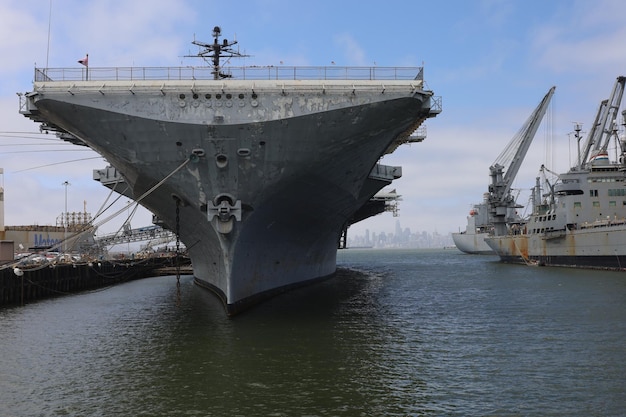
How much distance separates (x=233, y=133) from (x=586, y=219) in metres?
41.7

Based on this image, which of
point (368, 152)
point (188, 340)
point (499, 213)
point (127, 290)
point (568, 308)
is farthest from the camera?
point (499, 213)

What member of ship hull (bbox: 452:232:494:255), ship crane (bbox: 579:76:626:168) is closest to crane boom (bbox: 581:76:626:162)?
ship crane (bbox: 579:76:626:168)

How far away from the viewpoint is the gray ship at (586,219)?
4238 centimetres

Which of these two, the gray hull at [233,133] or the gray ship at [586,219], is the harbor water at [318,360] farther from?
the gray ship at [586,219]

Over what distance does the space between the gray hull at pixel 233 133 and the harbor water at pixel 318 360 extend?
3.89 m

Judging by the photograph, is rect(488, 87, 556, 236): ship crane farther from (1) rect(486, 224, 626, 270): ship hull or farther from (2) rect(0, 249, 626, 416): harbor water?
(2) rect(0, 249, 626, 416): harbor water

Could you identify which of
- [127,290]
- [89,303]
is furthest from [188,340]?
[127,290]

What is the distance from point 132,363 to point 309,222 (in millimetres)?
10964

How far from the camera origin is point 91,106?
52.6ft

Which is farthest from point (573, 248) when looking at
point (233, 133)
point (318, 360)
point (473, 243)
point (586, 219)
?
point (473, 243)

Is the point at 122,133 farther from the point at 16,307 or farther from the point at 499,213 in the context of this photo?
the point at 499,213

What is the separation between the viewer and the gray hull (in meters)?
16.3

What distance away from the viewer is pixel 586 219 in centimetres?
4778

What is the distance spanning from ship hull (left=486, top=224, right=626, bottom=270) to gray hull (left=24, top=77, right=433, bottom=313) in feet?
100.0
